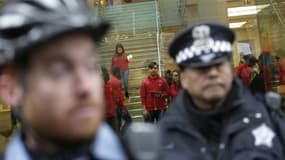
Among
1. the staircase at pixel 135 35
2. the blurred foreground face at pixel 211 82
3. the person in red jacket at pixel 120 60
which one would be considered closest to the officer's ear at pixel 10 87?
the blurred foreground face at pixel 211 82

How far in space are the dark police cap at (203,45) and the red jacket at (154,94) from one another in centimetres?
690

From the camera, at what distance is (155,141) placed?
4.15 feet

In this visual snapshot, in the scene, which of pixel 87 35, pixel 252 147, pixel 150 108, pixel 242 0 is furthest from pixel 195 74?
pixel 242 0

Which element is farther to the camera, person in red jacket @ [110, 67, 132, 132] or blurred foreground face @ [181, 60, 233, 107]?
person in red jacket @ [110, 67, 132, 132]

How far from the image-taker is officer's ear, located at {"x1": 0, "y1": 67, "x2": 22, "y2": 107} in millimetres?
1355

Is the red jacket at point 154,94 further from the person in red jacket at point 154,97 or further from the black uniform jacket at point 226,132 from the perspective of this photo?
the black uniform jacket at point 226,132

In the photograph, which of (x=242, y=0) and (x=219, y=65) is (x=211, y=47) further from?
(x=242, y=0)

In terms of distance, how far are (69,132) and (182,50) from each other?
4.90ft

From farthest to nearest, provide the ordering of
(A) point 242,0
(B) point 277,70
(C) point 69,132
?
(A) point 242,0 → (B) point 277,70 → (C) point 69,132

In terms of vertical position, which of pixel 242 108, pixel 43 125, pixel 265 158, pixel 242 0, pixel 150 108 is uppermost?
pixel 242 0

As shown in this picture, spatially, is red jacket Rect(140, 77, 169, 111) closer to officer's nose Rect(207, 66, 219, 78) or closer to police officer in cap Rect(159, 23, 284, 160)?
police officer in cap Rect(159, 23, 284, 160)

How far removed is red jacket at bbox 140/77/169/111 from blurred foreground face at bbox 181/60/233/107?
Answer: 7015mm

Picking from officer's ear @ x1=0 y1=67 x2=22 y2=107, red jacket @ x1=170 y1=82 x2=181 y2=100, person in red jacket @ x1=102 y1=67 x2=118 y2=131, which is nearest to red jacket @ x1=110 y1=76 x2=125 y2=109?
person in red jacket @ x1=102 y1=67 x2=118 y2=131

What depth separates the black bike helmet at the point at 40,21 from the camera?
1272mm
